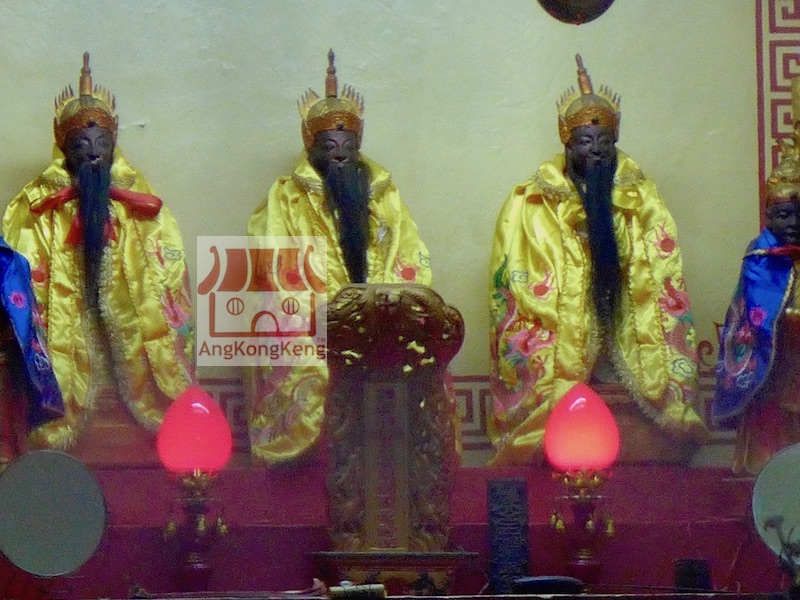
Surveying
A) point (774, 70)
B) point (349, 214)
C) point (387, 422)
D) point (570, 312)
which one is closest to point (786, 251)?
point (570, 312)

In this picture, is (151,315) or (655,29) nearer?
(151,315)

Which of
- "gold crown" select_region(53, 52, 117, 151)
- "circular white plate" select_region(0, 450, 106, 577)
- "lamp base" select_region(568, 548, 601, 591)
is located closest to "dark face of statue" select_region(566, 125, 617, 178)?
"gold crown" select_region(53, 52, 117, 151)

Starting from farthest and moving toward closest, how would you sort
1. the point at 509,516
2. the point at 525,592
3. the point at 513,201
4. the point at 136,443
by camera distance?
the point at 513,201 < the point at 136,443 < the point at 509,516 < the point at 525,592

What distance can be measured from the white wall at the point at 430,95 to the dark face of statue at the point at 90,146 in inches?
19.0

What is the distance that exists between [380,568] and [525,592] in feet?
2.08

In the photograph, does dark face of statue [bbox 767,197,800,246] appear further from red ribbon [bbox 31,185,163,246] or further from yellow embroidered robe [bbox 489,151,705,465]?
red ribbon [bbox 31,185,163,246]

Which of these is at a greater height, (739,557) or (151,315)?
(151,315)

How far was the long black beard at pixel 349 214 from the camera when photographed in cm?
732

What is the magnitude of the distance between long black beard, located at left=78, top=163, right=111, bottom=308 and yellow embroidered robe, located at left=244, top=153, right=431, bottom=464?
560mm

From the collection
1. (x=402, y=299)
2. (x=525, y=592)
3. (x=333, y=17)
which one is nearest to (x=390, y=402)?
(x=402, y=299)

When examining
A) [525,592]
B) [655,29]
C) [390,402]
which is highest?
[655,29]

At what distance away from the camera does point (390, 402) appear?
19.4 ft

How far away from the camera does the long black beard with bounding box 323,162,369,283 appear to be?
732 centimetres

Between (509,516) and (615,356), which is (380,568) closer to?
(509,516)
